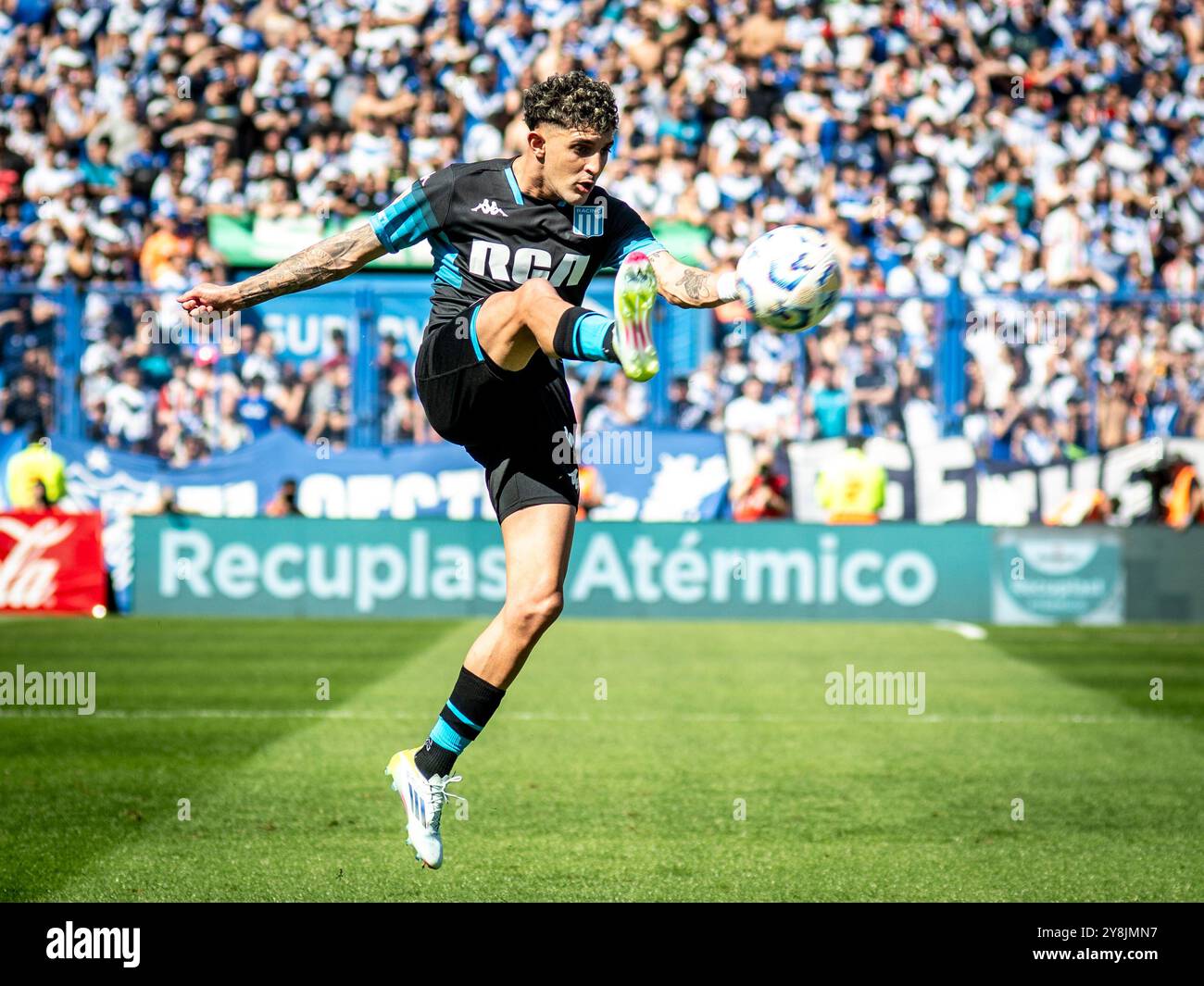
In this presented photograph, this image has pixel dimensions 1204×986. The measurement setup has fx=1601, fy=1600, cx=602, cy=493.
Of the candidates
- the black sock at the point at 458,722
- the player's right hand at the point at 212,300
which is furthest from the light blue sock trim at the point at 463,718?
the player's right hand at the point at 212,300

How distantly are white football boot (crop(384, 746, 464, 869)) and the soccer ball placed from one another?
7.29 ft

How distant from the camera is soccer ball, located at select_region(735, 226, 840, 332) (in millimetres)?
5270

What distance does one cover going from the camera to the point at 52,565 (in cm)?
1783

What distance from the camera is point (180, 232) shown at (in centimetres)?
2195

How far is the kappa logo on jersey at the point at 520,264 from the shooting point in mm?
6223

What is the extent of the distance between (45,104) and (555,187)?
65.7 ft

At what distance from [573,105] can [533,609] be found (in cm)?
190

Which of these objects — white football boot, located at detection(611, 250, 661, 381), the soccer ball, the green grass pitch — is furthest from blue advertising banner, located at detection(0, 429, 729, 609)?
white football boot, located at detection(611, 250, 661, 381)

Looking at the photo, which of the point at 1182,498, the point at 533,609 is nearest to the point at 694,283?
the point at 533,609

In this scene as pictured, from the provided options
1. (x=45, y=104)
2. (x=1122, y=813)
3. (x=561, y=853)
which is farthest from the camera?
(x=45, y=104)

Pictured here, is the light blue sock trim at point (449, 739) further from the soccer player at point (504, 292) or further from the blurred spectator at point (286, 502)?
the blurred spectator at point (286, 502)

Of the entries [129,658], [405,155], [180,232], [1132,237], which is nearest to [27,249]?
[180,232]

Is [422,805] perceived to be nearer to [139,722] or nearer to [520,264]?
[520,264]
